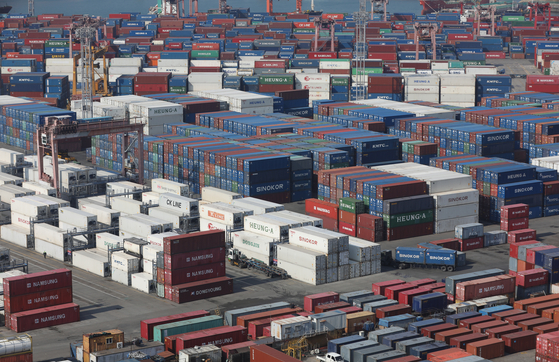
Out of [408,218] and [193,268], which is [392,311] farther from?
[408,218]

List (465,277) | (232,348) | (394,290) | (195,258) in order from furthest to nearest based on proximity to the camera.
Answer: (195,258)
(465,277)
(394,290)
(232,348)

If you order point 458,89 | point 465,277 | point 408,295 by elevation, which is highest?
point 458,89

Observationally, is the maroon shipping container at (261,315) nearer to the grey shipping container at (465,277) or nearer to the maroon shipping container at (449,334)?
the maroon shipping container at (449,334)

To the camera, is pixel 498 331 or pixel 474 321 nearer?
pixel 498 331

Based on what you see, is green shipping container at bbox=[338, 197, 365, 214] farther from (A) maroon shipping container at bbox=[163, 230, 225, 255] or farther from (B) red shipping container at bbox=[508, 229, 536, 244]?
(A) maroon shipping container at bbox=[163, 230, 225, 255]

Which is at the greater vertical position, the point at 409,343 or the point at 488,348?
the point at 409,343

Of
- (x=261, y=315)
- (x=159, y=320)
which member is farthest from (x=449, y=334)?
(x=159, y=320)

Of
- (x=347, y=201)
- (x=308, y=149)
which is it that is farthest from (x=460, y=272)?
(x=308, y=149)

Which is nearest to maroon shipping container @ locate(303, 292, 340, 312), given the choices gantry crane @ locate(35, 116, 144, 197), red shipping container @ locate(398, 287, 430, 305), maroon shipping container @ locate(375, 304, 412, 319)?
maroon shipping container @ locate(375, 304, 412, 319)
